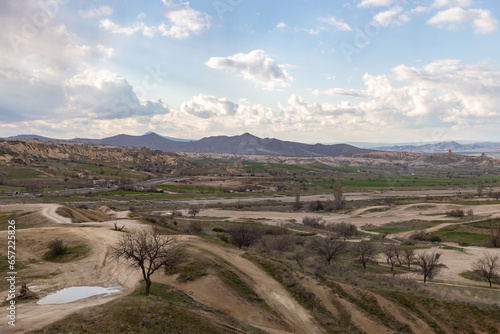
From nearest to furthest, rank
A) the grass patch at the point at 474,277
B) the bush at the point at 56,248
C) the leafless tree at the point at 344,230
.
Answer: the bush at the point at 56,248
the grass patch at the point at 474,277
the leafless tree at the point at 344,230

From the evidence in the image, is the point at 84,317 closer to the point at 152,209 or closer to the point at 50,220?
the point at 50,220

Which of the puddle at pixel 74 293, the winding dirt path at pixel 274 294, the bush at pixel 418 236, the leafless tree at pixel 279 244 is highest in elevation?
the puddle at pixel 74 293

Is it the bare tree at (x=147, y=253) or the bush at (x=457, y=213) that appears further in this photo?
the bush at (x=457, y=213)

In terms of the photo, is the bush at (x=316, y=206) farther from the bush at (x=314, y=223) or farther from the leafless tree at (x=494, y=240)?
the leafless tree at (x=494, y=240)

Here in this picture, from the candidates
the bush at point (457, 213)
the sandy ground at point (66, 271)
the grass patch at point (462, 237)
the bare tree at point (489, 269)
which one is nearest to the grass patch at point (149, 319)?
the sandy ground at point (66, 271)

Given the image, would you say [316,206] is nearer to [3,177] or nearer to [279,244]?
[279,244]

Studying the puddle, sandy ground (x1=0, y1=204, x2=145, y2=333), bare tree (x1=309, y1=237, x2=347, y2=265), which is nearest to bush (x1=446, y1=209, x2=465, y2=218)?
bare tree (x1=309, y1=237, x2=347, y2=265)

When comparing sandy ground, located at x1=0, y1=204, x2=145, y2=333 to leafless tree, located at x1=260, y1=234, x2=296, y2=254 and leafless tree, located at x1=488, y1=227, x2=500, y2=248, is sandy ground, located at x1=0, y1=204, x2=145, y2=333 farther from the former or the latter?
leafless tree, located at x1=488, y1=227, x2=500, y2=248

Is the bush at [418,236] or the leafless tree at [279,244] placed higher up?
the leafless tree at [279,244]

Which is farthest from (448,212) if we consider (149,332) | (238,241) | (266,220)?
(149,332)
